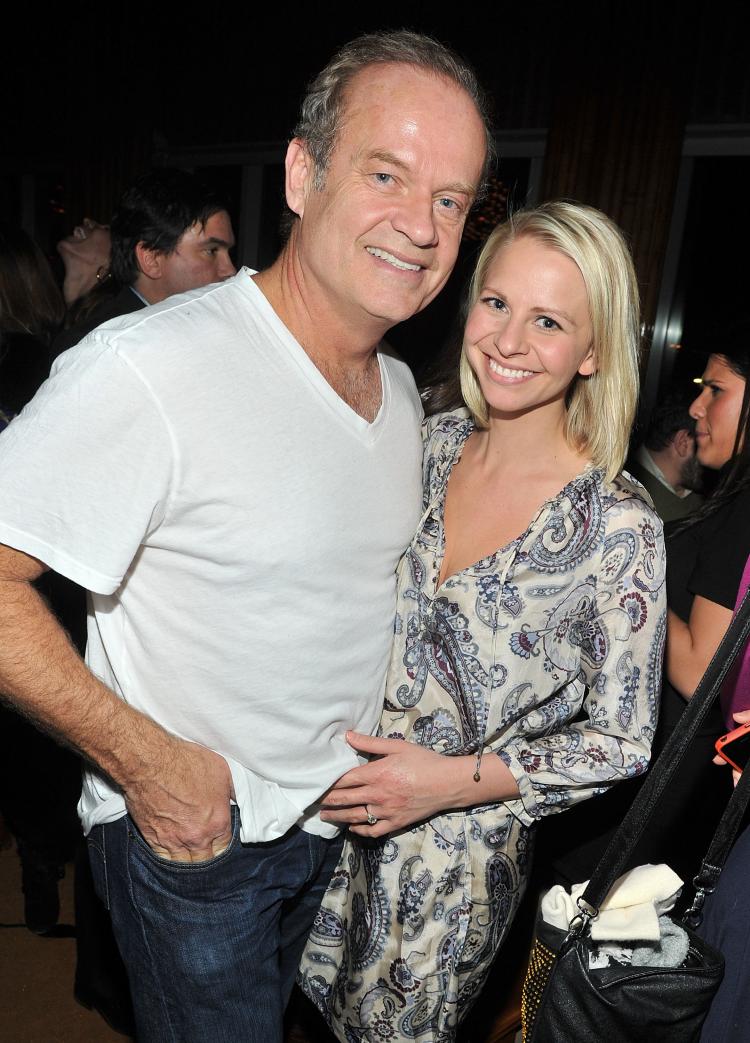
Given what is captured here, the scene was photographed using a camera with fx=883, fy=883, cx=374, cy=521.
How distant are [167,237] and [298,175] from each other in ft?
5.59

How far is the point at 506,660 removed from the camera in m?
1.47

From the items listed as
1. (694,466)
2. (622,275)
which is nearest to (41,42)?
(694,466)

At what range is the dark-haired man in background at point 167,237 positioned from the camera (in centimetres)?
298

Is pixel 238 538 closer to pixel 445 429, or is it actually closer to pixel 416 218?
pixel 416 218

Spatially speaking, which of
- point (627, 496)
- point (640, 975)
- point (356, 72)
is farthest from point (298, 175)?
point (640, 975)

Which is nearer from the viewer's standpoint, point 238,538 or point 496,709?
point 238,538

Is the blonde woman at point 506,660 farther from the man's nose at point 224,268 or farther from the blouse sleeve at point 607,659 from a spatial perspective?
the man's nose at point 224,268

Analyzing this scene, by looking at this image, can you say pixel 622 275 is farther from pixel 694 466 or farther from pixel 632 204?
pixel 632 204

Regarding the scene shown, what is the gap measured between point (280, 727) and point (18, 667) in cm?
39

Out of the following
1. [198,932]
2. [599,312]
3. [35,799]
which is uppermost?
[599,312]

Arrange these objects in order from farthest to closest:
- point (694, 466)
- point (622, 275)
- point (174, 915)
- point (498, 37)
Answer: point (498, 37) → point (694, 466) → point (622, 275) → point (174, 915)

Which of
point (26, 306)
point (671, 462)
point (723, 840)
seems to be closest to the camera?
point (723, 840)

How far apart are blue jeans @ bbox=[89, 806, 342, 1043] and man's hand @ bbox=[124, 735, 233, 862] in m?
0.03

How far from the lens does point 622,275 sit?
5.07 feet
